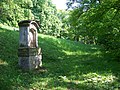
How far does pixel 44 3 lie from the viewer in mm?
60688

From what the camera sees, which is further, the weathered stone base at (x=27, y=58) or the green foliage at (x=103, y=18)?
the green foliage at (x=103, y=18)

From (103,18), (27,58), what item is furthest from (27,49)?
(103,18)

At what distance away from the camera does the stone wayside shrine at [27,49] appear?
15.5 metres

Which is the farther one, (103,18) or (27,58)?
(103,18)

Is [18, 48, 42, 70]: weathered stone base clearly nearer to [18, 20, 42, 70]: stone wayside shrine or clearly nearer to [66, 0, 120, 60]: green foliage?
[18, 20, 42, 70]: stone wayside shrine

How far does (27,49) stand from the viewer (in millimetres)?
15539

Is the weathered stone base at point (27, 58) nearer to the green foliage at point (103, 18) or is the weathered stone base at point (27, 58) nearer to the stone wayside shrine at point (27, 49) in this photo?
the stone wayside shrine at point (27, 49)

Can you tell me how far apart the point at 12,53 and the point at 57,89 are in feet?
24.1

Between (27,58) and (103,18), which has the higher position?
(103,18)

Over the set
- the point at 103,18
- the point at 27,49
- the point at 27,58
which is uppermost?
the point at 103,18

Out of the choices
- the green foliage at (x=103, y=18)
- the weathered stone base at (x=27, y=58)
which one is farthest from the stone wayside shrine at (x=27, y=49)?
the green foliage at (x=103, y=18)

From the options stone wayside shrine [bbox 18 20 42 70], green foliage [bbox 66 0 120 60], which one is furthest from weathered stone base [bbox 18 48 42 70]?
green foliage [bbox 66 0 120 60]

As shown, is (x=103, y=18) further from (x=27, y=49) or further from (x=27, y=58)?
(x=27, y=58)

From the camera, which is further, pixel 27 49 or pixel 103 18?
pixel 103 18
